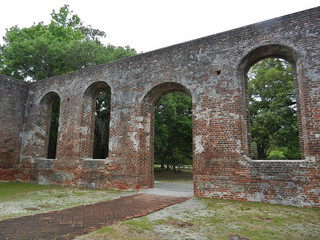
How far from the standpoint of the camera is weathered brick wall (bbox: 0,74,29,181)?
11125 mm

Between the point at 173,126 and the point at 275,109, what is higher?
the point at 275,109

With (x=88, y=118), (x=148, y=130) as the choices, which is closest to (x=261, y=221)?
(x=148, y=130)

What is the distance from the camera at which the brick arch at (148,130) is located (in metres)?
8.38

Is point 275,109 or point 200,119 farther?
point 275,109

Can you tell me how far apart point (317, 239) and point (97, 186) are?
744 cm

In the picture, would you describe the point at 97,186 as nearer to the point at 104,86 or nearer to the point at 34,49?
Result: the point at 104,86

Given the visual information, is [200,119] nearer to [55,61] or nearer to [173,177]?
[173,177]

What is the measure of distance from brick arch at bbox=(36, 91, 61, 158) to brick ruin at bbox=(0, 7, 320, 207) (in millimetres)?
110

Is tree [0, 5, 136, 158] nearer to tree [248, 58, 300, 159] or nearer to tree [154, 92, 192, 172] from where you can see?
tree [154, 92, 192, 172]

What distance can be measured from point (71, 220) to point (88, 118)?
6580 mm

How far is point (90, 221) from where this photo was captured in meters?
4.16

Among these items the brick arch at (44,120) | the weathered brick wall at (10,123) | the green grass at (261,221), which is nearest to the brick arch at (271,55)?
the green grass at (261,221)

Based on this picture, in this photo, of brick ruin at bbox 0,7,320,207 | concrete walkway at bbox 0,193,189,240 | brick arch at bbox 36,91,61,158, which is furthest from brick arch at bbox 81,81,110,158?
concrete walkway at bbox 0,193,189,240

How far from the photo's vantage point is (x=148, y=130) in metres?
8.79
